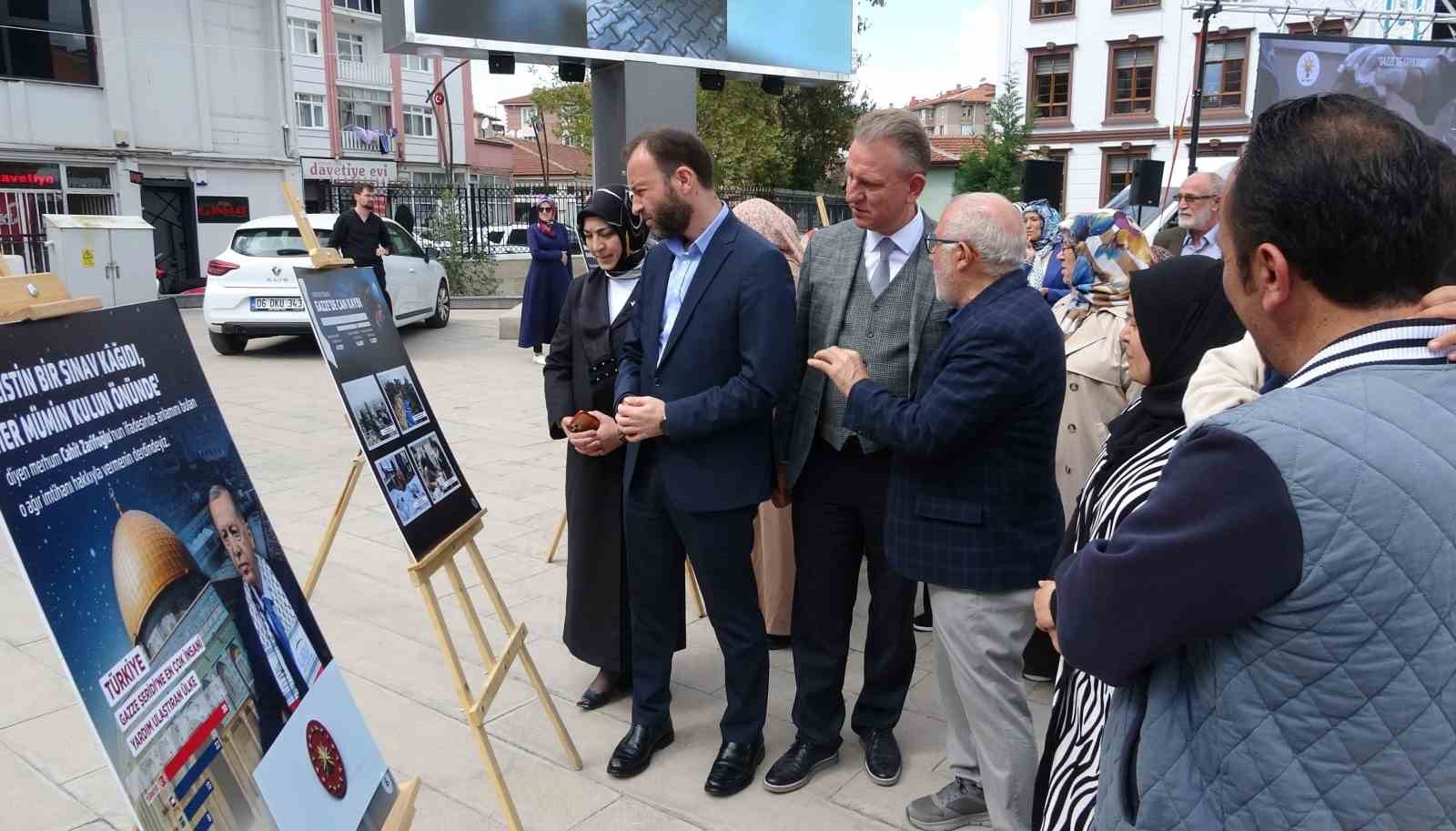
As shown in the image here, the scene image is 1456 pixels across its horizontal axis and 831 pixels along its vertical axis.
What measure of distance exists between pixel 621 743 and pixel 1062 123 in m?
39.1

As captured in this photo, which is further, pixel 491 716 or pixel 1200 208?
pixel 1200 208

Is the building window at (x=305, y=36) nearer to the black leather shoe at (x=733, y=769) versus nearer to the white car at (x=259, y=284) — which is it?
the white car at (x=259, y=284)

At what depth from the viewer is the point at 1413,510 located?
1.05 metres

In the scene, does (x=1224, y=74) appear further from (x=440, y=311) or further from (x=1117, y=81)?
(x=440, y=311)

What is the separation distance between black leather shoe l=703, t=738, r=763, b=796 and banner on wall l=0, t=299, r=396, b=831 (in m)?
1.08

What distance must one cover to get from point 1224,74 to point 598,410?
3736 centimetres

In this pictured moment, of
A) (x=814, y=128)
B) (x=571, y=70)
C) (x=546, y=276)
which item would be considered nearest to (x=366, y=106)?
(x=814, y=128)

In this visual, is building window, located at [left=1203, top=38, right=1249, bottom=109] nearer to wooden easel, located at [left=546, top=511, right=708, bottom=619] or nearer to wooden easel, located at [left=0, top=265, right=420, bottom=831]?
wooden easel, located at [left=546, top=511, right=708, bottom=619]

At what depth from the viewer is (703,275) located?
292 cm

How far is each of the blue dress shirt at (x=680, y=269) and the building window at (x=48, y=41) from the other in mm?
23624

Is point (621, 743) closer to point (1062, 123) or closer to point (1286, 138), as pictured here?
point (1286, 138)

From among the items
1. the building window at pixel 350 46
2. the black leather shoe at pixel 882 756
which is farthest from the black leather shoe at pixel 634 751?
the building window at pixel 350 46

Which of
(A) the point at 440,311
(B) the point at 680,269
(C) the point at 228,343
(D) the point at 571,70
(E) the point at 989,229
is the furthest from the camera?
(A) the point at 440,311

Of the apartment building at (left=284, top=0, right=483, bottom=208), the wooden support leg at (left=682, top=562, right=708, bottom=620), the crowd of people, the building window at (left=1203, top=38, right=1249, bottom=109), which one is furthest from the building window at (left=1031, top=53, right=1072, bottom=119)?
the wooden support leg at (left=682, top=562, right=708, bottom=620)
